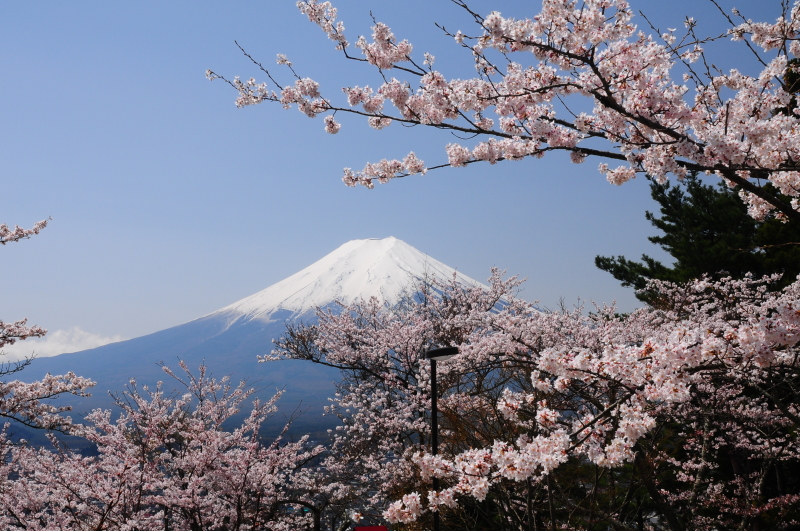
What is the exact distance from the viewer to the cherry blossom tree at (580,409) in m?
2.61

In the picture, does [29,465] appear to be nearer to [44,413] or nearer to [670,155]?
[44,413]

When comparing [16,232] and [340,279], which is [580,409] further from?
[340,279]

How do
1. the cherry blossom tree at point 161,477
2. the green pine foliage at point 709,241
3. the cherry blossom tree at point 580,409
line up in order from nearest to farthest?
the cherry blossom tree at point 580,409
the cherry blossom tree at point 161,477
the green pine foliage at point 709,241

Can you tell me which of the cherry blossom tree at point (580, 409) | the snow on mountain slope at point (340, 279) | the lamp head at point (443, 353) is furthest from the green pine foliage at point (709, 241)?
the snow on mountain slope at point (340, 279)

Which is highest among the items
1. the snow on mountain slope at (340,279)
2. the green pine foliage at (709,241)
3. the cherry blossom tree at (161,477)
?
the snow on mountain slope at (340,279)

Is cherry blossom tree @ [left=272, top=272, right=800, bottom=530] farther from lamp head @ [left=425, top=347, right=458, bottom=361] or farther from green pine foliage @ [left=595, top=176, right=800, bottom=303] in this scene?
green pine foliage @ [left=595, top=176, right=800, bottom=303]

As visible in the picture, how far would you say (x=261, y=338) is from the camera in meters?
97.9

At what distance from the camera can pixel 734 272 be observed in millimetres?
12438

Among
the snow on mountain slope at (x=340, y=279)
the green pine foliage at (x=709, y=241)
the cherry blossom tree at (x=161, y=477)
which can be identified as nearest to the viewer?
the cherry blossom tree at (x=161, y=477)

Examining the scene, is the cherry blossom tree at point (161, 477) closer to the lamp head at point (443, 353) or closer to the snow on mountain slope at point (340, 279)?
the lamp head at point (443, 353)

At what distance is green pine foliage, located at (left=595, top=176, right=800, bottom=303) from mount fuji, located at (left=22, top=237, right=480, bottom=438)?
56.9 metres

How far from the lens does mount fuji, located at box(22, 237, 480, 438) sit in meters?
84.8

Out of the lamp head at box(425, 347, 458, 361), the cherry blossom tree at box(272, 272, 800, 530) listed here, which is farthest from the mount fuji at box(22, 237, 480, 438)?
the lamp head at box(425, 347, 458, 361)

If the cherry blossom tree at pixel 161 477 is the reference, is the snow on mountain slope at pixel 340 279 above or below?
above
